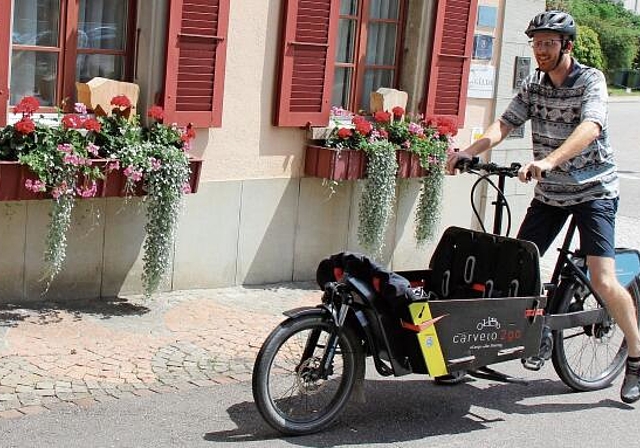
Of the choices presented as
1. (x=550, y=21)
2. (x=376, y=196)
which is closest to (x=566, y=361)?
(x=550, y=21)

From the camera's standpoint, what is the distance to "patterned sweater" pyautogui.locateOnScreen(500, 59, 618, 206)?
612 cm

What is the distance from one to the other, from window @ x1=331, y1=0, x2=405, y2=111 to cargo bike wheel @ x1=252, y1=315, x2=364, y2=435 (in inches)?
154

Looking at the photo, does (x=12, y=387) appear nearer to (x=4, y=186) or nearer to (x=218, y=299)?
(x=4, y=186)

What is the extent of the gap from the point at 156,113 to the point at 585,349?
3158 mm

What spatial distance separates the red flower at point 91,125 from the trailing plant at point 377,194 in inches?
89.6

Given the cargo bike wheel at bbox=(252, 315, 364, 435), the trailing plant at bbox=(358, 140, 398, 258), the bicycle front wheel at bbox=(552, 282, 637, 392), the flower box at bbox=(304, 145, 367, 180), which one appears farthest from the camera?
the trailing plant at bbox=(358, 140, 398, 258)

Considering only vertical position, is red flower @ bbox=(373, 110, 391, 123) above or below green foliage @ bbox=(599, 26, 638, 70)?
below

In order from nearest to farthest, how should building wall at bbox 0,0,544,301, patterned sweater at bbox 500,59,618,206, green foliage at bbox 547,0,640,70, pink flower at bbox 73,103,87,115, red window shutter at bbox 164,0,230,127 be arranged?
patterned sweater at bbox 500,59,618,206 < pink flower at bbox 73,103,87,115 < building wall at bbox 0,0,544,301 < red window shutter at bbox 164,0,230,127 < green foliage at bbox 547,0,640,70

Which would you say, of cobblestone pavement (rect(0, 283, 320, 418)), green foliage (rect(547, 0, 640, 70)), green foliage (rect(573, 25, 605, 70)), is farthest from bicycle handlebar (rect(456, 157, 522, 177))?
green foliage (rect(547, 0, 640, 70))

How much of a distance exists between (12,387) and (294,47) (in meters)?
3.59

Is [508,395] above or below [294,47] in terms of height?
below

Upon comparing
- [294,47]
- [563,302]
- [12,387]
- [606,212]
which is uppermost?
[294,47]

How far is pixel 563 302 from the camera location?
6.39 m

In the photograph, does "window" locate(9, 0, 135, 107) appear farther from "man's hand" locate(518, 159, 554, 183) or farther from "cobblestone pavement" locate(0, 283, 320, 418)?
"man's hand" locate(518, 159, 554, 183)
